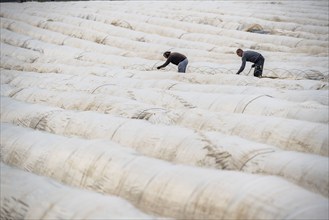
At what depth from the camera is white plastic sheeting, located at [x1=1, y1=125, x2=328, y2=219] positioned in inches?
120

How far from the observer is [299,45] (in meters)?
12.2

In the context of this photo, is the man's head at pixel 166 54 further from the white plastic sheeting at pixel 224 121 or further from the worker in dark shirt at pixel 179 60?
the white plastic sheeting at pixel 224 121

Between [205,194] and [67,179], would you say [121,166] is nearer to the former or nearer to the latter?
[67,179]

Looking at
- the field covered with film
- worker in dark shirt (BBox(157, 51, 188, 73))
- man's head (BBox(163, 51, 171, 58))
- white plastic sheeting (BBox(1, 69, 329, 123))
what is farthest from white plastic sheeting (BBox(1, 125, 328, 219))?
worker in dark shirt (BBox(157, 51, 188, 73))

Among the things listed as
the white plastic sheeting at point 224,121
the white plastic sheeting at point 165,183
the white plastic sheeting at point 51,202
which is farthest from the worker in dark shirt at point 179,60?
the white plastic sheeting at point 51,202

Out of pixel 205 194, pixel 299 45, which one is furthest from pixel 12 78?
pixel 299 45

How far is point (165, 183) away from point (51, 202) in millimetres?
999

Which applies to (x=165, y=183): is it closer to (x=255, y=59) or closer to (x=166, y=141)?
(x=166, y=141)

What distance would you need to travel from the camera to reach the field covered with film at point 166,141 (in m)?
3.35

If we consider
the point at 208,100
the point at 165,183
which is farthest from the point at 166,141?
the point at 208,100

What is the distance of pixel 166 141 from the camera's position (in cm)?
458

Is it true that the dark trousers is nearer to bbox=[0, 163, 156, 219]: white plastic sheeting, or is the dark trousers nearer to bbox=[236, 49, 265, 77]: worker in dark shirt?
bbox=[236, 49, 265, 77]: worker in dark shirt

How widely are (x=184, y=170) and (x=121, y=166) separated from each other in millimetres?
639

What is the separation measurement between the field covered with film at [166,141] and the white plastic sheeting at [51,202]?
1 cm
